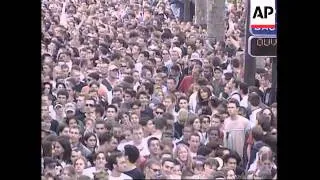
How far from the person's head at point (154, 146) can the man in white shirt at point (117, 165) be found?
150 millimetres

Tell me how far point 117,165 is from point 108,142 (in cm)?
13

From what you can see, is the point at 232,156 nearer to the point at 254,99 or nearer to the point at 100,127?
the point at 254,99

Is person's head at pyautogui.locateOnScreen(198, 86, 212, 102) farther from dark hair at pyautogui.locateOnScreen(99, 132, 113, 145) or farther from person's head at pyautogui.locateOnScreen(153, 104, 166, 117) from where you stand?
dark hair at pyautogui.locateOnScreen(99, 132, 113, 145)

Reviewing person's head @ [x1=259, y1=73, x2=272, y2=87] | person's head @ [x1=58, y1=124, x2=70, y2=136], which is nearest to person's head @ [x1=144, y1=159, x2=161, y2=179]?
person's head @ [x1=58, y1=124, x2=70, y2=136]

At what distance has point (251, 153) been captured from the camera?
3404 millimetres

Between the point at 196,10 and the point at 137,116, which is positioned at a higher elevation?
the point at 196,10

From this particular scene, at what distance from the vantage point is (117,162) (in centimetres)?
338

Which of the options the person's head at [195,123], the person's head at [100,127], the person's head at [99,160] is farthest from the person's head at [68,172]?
the person's head at [195,123]

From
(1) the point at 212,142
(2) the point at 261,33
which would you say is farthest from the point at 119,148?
(2) the point at 261,33

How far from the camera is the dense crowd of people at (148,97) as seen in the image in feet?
11.1

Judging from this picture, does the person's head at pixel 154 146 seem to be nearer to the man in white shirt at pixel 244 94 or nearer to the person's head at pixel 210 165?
the person's head at pixel 210 165
